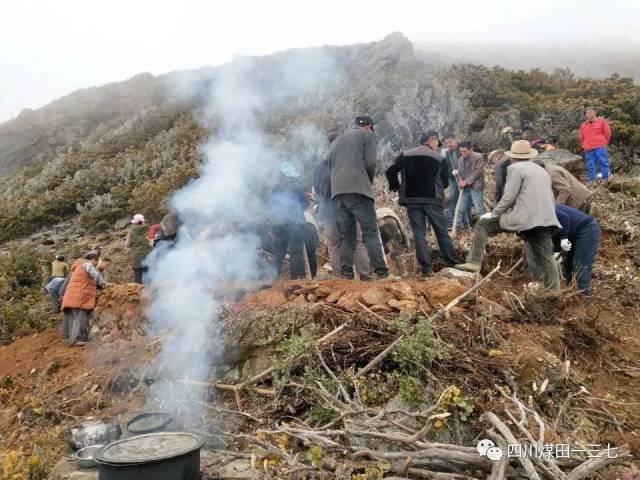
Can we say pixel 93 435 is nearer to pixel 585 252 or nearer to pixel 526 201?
pixel 526 201

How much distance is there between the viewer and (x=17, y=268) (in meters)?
12.1

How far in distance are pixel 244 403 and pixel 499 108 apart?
12977mm

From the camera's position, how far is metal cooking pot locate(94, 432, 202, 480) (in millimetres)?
3652

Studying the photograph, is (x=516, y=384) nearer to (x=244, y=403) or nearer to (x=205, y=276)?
(x=244, y=403)

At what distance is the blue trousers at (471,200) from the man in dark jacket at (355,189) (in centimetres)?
264

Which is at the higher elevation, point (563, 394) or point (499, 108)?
point (499, 108)

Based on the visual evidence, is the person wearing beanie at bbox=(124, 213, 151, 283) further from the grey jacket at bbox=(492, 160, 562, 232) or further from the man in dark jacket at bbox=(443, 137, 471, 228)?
the grey jacket at bbox=(492, 160, 562, 232)

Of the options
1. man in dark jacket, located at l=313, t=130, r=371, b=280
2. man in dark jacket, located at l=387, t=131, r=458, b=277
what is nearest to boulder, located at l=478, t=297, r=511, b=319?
man in dark jacket, located at l=387, t=131, r=458, b=277

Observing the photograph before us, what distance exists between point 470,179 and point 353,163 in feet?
9.01

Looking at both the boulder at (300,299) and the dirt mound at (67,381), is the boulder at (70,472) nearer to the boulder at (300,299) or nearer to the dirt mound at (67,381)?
the dirt mound at (67,381)

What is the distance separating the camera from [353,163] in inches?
241

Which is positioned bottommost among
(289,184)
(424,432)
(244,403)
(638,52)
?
(244,403)

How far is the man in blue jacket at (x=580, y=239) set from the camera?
5930 millimetres

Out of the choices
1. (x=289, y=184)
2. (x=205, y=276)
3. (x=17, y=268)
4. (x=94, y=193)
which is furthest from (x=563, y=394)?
(x=94, y=193)
